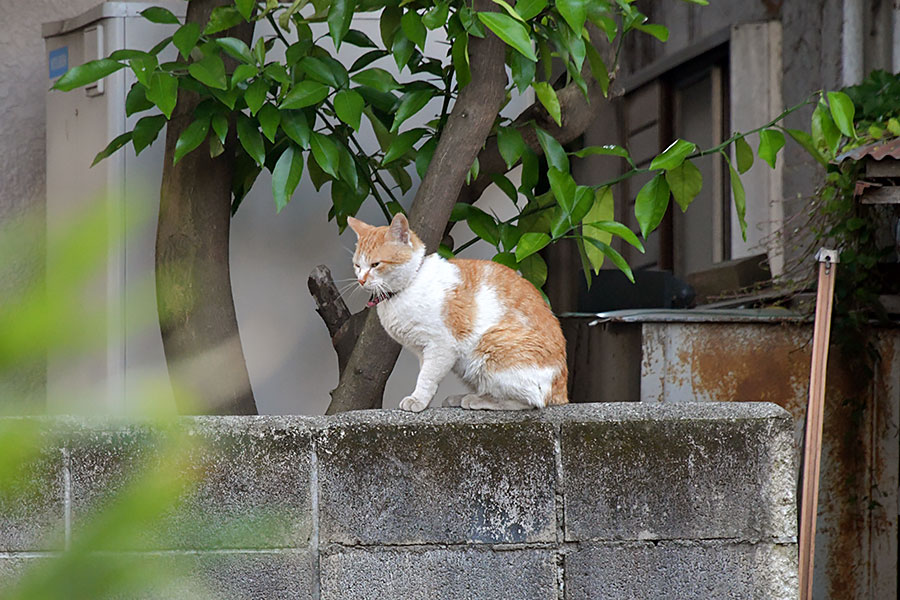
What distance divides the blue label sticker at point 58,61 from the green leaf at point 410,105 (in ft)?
4.42

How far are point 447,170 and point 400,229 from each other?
407mm

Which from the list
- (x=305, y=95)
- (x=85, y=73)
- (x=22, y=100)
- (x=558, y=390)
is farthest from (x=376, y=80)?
(x=22, y=100)

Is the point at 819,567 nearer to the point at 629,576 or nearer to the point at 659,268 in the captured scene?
the point at 629,576

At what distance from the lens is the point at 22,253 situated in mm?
464

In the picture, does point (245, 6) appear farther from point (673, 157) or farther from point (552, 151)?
point (673, 157)

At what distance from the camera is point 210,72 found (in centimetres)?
295

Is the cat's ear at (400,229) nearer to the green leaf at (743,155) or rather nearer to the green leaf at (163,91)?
the green leaf at (163,91)

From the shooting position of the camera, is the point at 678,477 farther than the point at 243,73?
No

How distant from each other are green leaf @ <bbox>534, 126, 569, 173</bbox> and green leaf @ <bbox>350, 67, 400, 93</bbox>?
0.47 m

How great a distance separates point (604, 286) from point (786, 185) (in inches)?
40.0

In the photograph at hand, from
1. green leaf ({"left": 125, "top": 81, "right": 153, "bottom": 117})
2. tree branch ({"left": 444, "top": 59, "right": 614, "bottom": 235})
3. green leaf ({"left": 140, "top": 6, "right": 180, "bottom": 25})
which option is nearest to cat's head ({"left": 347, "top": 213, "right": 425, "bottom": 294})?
tree branch ({"left": 444, "top": 59, "right": 614, "bottom": 235})

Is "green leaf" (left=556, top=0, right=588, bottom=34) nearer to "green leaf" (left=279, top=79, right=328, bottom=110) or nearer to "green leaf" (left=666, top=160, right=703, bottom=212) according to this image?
"green leaf" (left=666, top=160, right=703, bottom=212)

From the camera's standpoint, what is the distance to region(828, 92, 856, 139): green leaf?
9.57ft

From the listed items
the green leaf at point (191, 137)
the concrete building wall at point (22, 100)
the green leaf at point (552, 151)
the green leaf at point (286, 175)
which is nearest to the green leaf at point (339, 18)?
the green leaf at point (286, 175)
